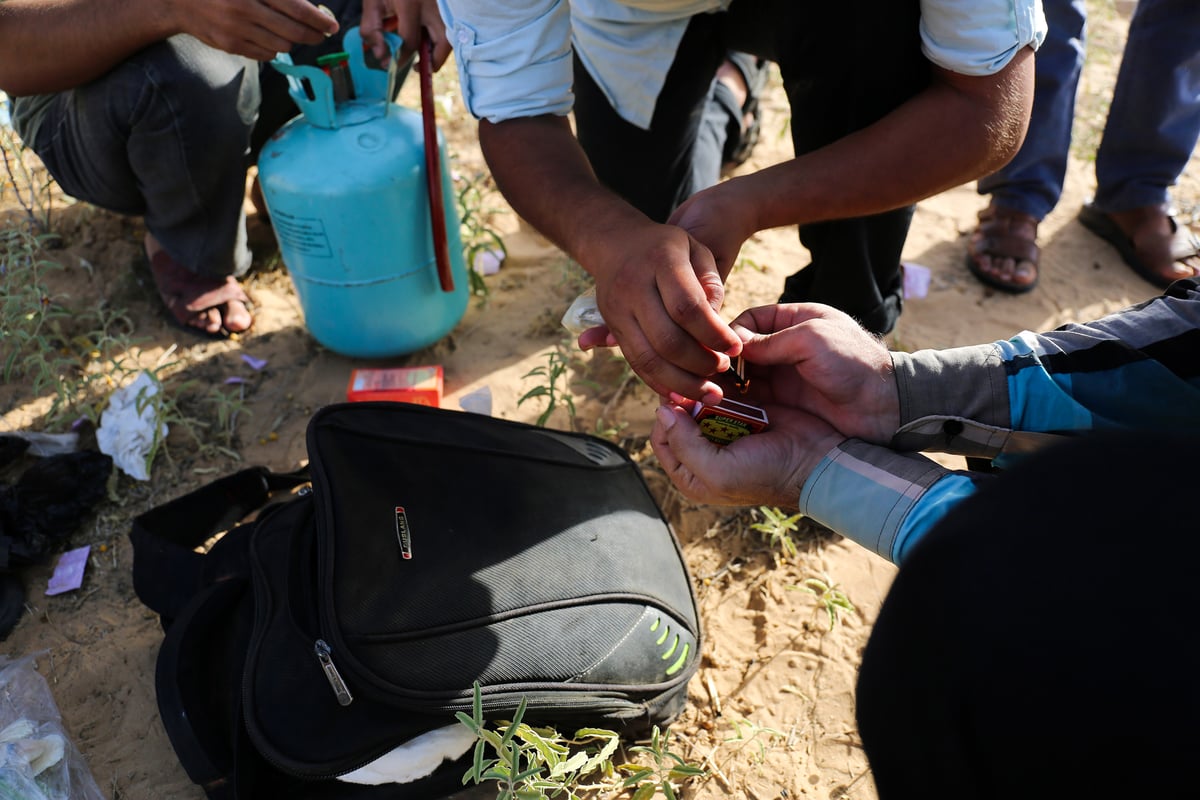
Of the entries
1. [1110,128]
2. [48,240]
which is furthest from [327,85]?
[1110,128]

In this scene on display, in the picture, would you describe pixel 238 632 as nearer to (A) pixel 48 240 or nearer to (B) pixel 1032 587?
(B) pixel 1032 587

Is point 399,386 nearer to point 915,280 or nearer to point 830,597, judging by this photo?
point 830,597

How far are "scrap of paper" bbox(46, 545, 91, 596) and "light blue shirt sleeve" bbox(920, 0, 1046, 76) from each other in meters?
2.19

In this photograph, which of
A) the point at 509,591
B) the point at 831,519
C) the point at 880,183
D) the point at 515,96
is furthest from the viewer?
the point at 515,96

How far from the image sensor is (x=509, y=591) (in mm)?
1530

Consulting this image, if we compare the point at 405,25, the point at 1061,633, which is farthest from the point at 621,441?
the point at 1061,633

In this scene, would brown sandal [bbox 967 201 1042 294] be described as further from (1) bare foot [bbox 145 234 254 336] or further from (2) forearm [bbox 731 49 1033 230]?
(1) bare foot [bbox 145 234 254 336]

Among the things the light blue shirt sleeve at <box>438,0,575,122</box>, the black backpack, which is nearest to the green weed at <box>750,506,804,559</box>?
the black backpack

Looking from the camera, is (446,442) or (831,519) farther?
(446,442)

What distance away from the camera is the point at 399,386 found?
234 centimetres

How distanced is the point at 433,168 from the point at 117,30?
890 mm

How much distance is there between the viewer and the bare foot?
104 inches

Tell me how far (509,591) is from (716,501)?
16.3 inches

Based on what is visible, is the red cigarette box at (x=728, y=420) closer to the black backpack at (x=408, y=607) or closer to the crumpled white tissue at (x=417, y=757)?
the black backpack at (x=408, y=607)
